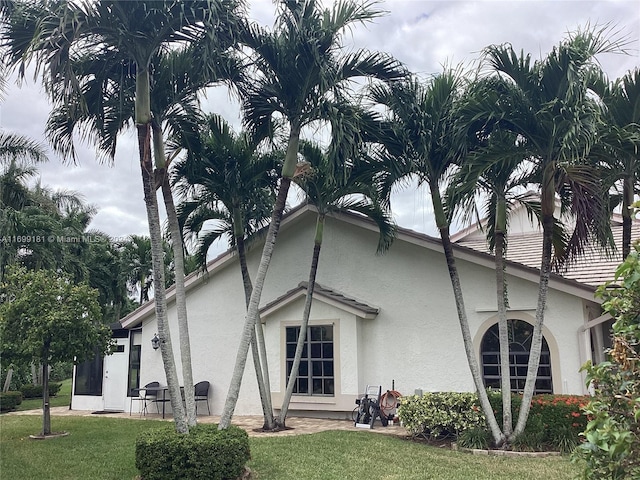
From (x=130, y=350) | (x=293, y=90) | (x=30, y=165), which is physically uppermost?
(x=30, y=165)

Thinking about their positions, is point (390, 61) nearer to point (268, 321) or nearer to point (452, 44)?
point (452, 44)

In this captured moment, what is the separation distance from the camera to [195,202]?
37.1 feet

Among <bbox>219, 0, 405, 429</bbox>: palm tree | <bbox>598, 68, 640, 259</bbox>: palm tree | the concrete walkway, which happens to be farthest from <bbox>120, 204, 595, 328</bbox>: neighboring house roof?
<bbox>219, 0, 405, 429</bbox>: palm tree

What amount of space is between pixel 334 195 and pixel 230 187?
7.31ft

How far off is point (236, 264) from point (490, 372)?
7.45m

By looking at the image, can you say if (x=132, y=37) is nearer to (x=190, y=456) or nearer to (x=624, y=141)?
(x=190, y=456)

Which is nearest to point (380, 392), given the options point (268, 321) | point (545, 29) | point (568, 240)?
point (268, 321)

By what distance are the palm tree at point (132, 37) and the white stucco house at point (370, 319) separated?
619 centimetres

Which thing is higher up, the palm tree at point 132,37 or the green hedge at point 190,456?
the palm tree at point 132,37

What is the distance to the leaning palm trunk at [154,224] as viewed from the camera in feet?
23.1

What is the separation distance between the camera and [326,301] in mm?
12773

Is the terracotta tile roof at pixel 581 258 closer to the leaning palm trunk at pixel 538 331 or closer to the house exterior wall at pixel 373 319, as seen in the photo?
the house exterior wall at pixel 373 319

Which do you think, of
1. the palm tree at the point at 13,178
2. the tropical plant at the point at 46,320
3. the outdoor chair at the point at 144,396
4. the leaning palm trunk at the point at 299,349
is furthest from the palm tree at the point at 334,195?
the palm tree at the point at 13,178

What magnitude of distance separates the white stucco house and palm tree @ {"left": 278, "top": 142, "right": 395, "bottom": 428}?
1281 millimetres
